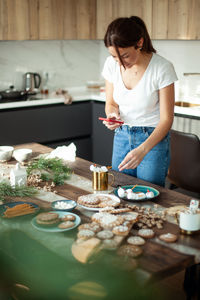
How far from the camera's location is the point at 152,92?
218 cm

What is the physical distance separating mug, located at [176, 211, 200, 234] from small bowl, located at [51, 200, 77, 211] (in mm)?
436

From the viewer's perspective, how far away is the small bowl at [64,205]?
5.55 feet

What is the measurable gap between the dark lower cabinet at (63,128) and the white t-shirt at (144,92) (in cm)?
184

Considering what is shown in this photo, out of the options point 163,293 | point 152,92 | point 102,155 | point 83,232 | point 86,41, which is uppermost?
point 86,41

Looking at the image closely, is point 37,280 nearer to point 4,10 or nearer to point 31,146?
point 31,146

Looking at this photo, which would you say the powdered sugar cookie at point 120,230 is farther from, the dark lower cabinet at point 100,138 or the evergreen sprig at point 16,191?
the dark lower cabinet at point 100,138

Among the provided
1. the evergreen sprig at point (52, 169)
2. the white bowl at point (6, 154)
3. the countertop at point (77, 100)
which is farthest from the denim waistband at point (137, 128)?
the countertop at point (77, 100)

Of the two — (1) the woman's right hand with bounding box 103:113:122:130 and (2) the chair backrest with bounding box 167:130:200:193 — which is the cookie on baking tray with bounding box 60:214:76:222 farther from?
(2) the chair backrest with bounding box 167:130:200:193

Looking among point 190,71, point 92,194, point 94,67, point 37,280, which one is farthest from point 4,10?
point 37,280

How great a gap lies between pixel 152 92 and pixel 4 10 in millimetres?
2303

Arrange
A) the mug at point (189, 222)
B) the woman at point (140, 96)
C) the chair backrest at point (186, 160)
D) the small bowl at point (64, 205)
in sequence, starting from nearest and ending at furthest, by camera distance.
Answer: the mug at point (189, 222) < the small bowl at point (64, 205) < the woman at point (140, 96) < the chair backrest at point (186, 160)

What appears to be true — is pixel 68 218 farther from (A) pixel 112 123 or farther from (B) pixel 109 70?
(B) pixel 109 70

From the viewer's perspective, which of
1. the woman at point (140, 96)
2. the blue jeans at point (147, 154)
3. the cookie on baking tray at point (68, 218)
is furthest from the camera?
the blue jeans at point (147, 154)

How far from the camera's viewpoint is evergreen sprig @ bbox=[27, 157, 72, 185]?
2071 mm
